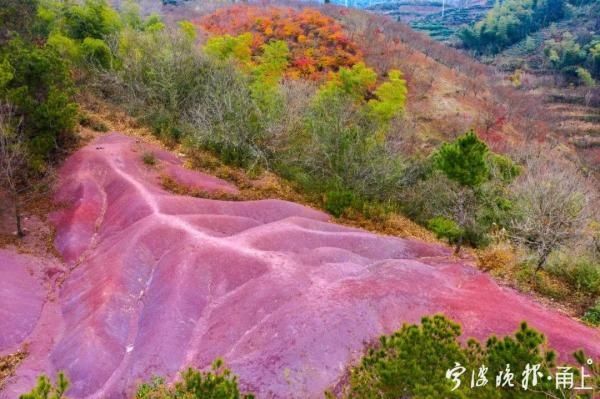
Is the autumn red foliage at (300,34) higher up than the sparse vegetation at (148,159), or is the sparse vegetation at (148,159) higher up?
the autumn red foliage at (300,34)

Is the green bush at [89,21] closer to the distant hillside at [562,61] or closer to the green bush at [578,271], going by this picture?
the green bush at [578,271]

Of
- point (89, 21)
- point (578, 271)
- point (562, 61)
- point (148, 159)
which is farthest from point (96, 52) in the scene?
point (562, 61)

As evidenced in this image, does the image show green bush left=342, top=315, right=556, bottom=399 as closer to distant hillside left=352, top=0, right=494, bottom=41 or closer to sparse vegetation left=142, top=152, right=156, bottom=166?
sparse vegetation left=142, top=152, right=156, bottom=166

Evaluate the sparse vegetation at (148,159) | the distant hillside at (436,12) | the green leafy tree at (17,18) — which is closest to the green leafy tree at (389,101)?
the sparse vegetation at (148,159)

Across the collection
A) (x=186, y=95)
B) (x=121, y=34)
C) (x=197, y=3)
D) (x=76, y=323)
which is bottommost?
(x=76, y=323)

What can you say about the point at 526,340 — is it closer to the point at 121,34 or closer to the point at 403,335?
the point at 403,335

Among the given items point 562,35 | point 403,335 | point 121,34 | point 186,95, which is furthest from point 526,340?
point 562,35

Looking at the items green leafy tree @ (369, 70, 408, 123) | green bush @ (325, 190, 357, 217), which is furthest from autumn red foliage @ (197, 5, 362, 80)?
green bush @ (325, 190, 357, 217)
